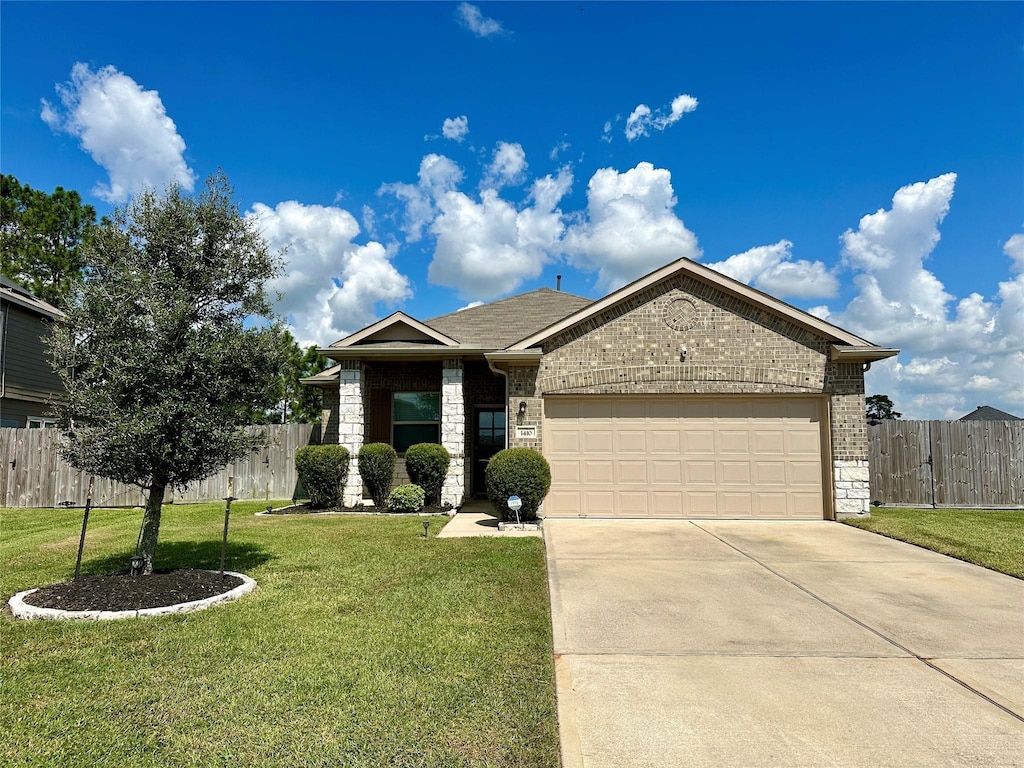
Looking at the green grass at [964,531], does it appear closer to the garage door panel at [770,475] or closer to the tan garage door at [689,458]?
the garage door panel at [770,475]

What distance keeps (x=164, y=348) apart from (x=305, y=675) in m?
3.70

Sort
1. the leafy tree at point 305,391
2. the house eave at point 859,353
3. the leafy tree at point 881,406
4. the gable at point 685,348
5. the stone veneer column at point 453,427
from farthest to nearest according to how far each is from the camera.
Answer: the leafy tree at point 881,406
the leafy tree at point 305,391
the stone veneer column at point 453,427
the gable at point 685,348
the house eave at point 859,353

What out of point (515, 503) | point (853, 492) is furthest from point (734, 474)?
point (515, 503)

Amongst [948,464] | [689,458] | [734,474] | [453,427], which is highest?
[453,427]

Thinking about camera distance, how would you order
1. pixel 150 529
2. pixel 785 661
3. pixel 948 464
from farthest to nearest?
pixel 948 464, pixel 150 529, pixel 785 661

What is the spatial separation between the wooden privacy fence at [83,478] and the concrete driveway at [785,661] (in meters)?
9.51

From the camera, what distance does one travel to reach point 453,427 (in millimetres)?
12969

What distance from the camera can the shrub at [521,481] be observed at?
10.2m

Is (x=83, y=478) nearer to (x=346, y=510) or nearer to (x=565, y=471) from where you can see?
(x=346, y=510)

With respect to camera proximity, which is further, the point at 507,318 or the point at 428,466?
the point at 507,318

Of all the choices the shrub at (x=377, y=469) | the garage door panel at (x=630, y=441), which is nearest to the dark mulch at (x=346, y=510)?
the shrub at (x=377, y=469)

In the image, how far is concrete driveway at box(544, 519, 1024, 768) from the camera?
121 inches

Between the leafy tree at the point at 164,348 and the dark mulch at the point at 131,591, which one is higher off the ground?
the leafy tree at the point at 164,348

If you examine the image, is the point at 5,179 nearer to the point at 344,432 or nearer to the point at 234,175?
the point at 344,432
